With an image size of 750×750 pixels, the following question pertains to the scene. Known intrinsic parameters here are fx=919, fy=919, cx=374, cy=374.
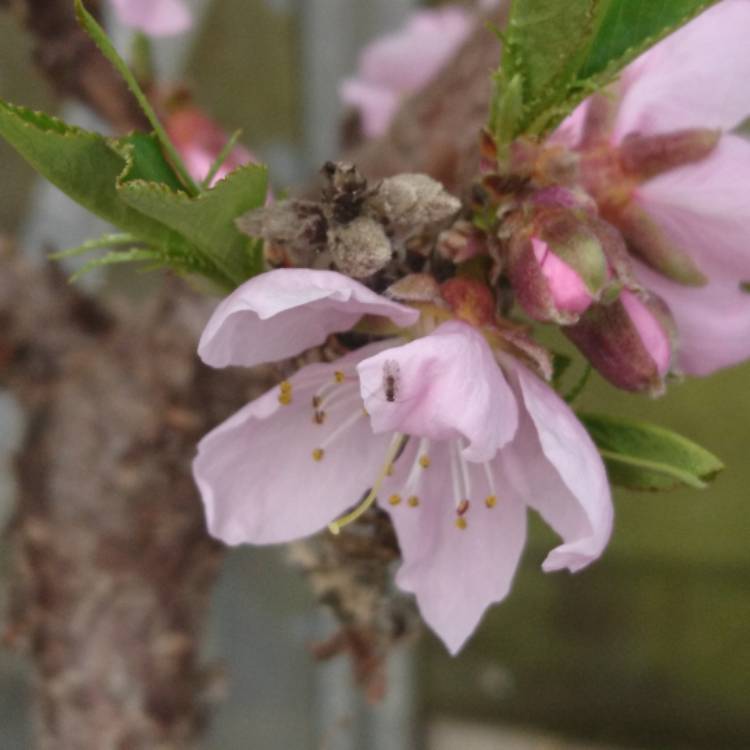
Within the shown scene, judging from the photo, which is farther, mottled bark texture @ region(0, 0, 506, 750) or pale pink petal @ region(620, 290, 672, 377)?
mottled bark texture @ region(0, 0, 506, 750)

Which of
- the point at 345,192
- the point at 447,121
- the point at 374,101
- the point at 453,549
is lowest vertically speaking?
the point at 453,549

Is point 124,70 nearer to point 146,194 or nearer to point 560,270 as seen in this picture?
point 146,194

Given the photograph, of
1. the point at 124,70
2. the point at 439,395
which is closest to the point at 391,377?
the point at 439,395

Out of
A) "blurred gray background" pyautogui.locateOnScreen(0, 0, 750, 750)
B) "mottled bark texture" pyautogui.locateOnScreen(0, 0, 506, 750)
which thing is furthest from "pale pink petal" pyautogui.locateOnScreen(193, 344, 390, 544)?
"blurred gray background" pyautogui.locateOnScreen(0, 0, 750, 750)

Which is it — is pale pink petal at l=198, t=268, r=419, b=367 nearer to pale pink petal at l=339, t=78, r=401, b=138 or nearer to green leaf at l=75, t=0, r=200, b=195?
green leaf at l=75, t=0, r=200, b=195

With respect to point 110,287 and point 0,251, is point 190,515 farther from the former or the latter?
point 110,287

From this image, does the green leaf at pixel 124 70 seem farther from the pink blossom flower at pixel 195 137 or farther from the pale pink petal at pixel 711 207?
the pink blossom flower at pixel 195 137

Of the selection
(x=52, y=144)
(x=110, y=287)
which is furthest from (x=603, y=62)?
(x=110, y=287)
